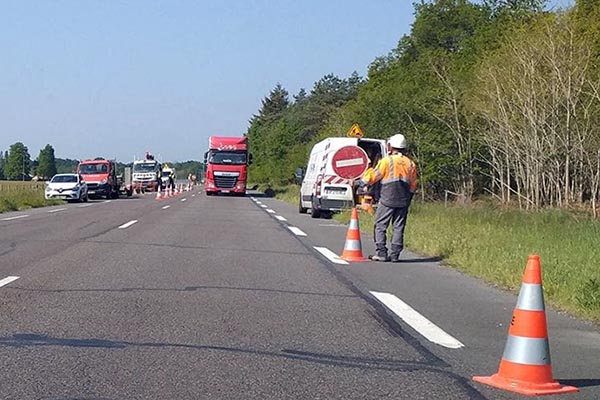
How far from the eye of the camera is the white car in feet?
146

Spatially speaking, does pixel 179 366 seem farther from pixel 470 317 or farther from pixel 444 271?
pixel 444 271

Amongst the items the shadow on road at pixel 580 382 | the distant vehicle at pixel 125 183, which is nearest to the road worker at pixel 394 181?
the shadow on road at pixel 580 382

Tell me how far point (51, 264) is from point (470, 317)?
6.60 meters

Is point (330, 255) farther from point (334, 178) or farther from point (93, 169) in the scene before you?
point (93, 169)

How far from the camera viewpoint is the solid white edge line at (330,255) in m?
14.3

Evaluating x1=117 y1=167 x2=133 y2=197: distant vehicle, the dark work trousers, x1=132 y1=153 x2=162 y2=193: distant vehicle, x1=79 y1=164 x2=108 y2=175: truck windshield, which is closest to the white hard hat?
the dark work trousers

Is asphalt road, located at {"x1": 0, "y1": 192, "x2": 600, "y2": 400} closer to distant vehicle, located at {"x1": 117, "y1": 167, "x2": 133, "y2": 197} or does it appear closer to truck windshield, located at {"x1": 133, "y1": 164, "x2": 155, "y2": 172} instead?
distant vehicle, located at {"x1": 117, "y1": 167, "x2": 133, "y2": 197}

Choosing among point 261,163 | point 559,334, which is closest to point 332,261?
point 559,334

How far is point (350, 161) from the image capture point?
26766mm

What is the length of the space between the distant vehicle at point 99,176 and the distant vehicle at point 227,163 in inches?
241

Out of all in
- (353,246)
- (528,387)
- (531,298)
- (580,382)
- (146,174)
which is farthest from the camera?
(146,174)

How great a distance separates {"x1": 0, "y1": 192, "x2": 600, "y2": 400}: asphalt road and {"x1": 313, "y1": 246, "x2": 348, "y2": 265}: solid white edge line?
21 cm

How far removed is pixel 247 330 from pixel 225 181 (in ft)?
156

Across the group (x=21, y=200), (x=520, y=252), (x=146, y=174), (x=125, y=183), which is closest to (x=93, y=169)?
(x=125, y=183)
